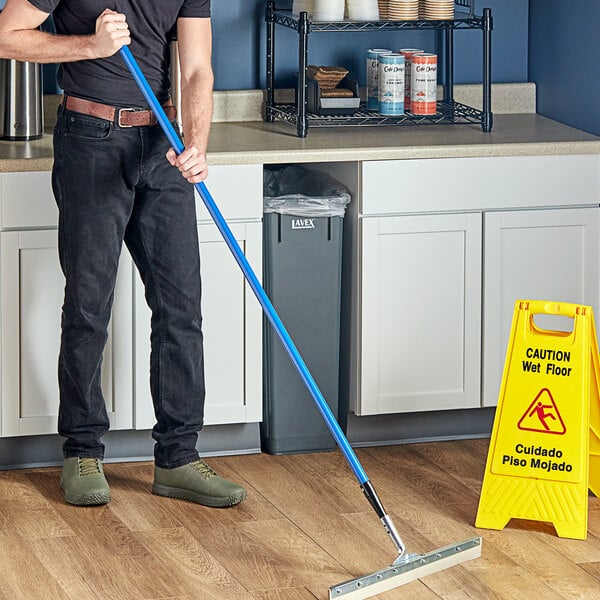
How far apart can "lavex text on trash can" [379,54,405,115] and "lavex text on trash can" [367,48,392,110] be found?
0.07 m

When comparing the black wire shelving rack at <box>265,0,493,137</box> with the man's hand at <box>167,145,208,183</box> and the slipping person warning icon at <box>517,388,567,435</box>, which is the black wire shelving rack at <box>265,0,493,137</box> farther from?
the slipping person warning icon at <box>517,388,567,435</box>

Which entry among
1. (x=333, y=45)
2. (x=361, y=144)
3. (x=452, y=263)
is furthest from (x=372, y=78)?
(x=452, y=263)

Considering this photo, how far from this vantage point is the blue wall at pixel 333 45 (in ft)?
13.2

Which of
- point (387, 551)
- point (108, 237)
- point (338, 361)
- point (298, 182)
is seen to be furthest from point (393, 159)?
point (387, 551)

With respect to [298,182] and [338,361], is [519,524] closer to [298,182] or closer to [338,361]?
[338,361]

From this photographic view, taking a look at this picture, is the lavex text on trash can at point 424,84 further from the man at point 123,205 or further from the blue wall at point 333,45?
the man at point 123,205

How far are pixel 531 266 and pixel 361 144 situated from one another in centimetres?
59

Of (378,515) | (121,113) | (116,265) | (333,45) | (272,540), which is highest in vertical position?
(333,45)

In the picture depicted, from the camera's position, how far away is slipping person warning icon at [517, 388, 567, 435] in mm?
3137

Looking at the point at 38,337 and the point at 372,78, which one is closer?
the point at 38,337

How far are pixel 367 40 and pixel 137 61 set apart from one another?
1212mm

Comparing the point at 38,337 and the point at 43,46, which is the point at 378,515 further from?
the point at 43,46

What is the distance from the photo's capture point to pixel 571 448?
312 cm

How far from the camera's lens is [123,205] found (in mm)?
3160
